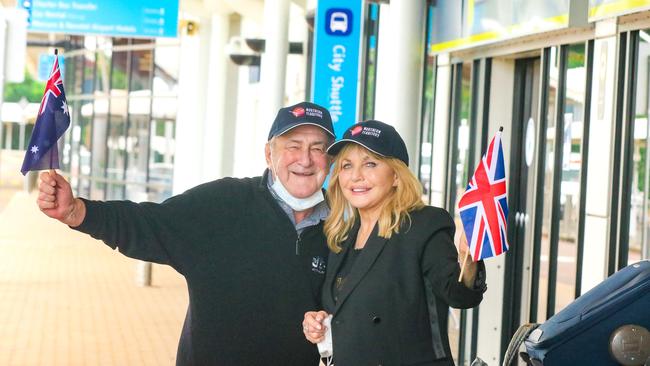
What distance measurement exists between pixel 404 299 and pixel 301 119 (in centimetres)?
77

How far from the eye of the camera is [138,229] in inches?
146

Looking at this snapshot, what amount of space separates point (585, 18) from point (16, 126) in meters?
73.2

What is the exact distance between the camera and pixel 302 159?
3805 mm

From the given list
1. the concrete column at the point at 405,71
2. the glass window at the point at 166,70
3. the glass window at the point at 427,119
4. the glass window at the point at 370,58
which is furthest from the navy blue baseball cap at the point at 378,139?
the glass window at the point at 166,70

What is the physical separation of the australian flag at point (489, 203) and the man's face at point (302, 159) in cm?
62

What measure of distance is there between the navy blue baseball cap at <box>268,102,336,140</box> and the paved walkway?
5215 mm

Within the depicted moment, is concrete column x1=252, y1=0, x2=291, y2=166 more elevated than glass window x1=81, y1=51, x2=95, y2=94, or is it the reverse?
glass window x1=81, y1=51, x2=95, y2=94

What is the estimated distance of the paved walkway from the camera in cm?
910

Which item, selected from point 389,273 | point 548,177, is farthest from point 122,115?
point 389,273

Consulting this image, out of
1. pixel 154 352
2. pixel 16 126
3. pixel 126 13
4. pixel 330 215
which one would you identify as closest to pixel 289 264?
pixel 330 215

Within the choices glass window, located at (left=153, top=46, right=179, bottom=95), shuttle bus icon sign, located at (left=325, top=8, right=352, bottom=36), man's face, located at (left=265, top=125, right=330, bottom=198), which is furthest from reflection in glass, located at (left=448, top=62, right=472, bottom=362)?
glass window, located at (left=153, top=46, right=179, bottom=95)

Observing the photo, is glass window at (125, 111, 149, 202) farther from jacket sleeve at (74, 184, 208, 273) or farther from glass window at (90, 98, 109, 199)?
jacket sleeve at (74, 184, 208, 273)

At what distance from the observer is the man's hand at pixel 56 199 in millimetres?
3414

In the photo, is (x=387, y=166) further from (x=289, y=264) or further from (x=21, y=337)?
(x=21, y=337)
